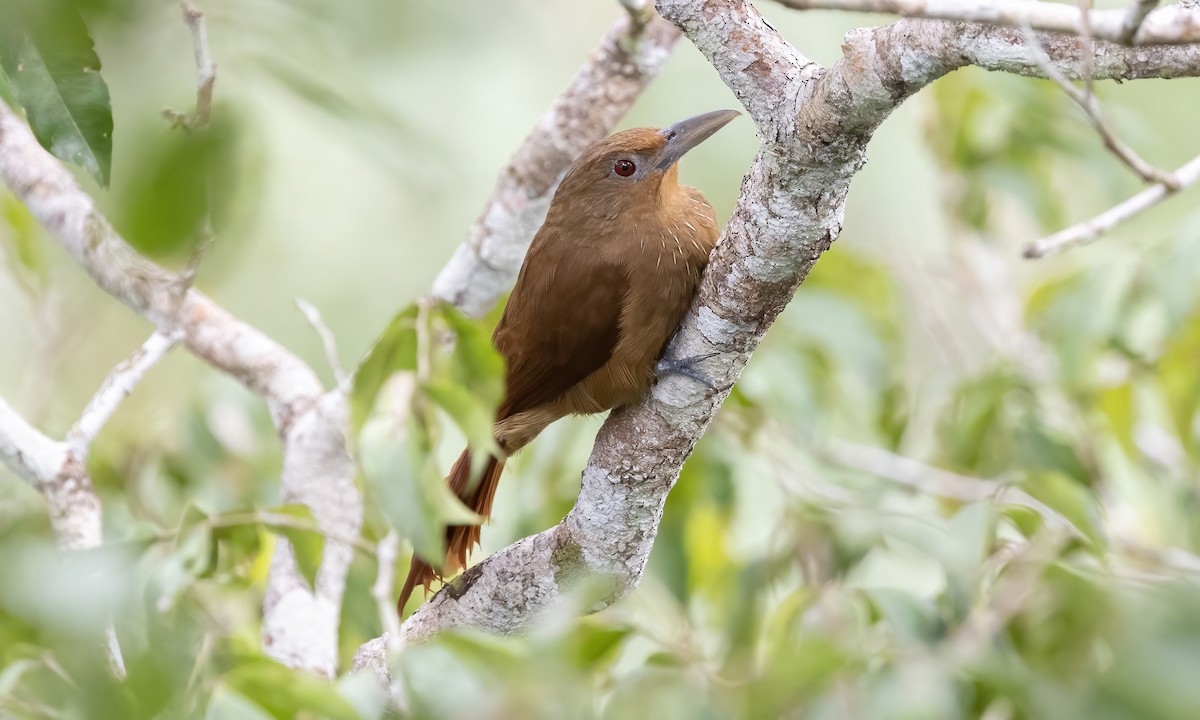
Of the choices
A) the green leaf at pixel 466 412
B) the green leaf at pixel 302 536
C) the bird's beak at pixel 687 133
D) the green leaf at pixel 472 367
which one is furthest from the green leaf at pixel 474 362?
the bird's beak at pixel 687 133

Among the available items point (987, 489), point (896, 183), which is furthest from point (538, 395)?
point (896, 183)

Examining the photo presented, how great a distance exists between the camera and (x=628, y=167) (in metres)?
3.02

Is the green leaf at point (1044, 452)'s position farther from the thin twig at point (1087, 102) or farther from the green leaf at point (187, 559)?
the green leaf at point (187, 559)

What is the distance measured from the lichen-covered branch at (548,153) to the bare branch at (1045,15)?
218 cm

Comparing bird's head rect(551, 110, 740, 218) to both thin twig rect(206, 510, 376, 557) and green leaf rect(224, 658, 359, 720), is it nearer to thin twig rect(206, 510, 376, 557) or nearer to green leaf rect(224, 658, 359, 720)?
thin twig rect(206, 510, 376, 557)

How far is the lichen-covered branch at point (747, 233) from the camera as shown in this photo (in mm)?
1635

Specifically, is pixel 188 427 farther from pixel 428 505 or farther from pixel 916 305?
pixel 916 305

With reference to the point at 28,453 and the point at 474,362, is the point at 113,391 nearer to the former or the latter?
the point at 28,453

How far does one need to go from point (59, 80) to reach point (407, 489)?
919mm

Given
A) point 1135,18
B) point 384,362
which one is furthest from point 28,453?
point 1135,18

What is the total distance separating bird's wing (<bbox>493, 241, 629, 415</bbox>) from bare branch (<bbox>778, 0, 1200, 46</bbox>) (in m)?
1.44

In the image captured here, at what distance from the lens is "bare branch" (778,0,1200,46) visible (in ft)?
4.19

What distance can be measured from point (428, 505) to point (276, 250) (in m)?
0.42

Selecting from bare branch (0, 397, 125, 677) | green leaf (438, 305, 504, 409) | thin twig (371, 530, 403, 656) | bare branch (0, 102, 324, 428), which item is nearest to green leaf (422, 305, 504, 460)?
green leaf (438, 305, 504, 409)
